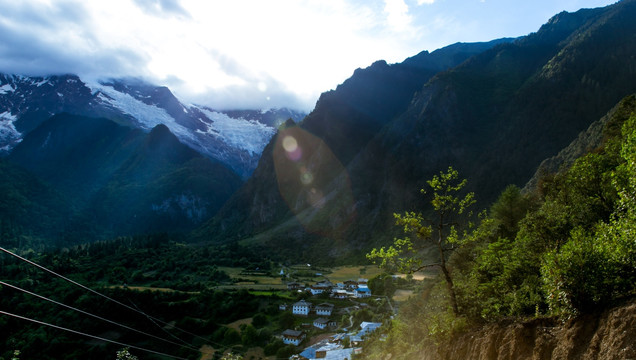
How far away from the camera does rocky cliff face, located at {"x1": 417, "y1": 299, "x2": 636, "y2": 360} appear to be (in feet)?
24.1

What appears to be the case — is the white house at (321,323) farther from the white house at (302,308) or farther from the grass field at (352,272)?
the grass field at (352,272)

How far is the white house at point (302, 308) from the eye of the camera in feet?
249

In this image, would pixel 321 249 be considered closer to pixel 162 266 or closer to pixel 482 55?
pixel 162 266

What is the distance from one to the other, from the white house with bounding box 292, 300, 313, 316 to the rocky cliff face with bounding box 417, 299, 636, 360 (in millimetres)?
67302

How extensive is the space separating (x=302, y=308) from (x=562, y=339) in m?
72.7

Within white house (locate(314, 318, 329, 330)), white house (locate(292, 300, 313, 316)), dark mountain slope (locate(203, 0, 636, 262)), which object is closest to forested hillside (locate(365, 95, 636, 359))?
white house (locate(314, 318, 329, 330))

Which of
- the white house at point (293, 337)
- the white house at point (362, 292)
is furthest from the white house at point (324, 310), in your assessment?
the white house at point (293, 337)

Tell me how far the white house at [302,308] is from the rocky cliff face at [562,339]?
6730cm

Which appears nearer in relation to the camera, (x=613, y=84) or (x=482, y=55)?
(x=613, y=84)

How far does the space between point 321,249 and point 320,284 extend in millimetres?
56341

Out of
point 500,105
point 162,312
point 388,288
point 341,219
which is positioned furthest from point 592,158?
point 500,105

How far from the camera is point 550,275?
31.1ft

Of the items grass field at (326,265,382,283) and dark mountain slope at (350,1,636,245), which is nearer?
grass field at (326,265,382,283)

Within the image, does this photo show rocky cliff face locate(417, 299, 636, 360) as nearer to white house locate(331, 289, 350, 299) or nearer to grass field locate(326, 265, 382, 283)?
white house locate(331, 289, 350, 299)
